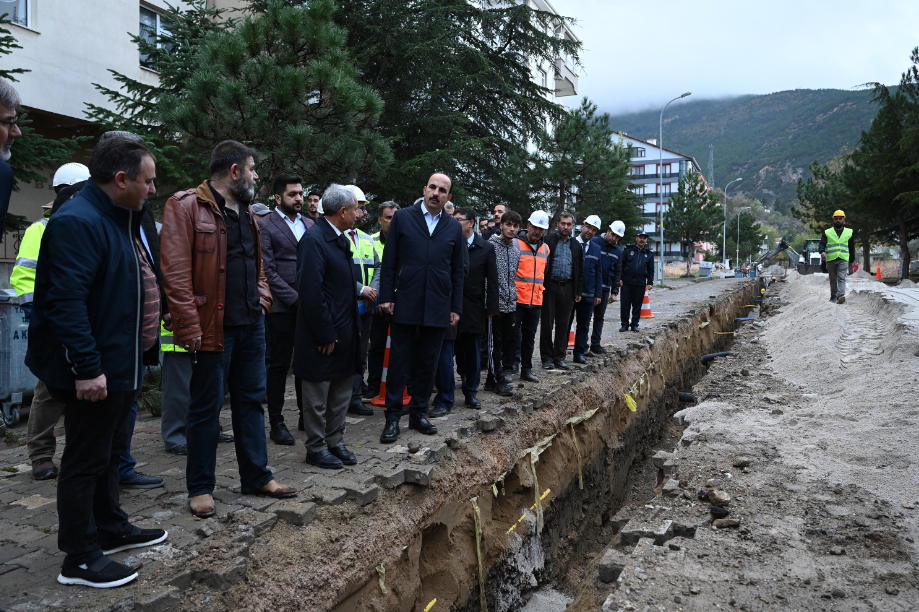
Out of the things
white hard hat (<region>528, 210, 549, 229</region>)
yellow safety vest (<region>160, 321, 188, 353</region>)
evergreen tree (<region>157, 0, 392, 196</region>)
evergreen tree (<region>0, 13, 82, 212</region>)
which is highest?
evergreen tree (<region>157, 0, 392, 196</region>)

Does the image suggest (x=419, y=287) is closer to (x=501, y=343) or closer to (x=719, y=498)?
(x=501, y=343)

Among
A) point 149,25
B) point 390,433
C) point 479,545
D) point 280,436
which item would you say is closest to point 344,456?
point 390,433

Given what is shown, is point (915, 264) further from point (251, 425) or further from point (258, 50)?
point (251, 425)

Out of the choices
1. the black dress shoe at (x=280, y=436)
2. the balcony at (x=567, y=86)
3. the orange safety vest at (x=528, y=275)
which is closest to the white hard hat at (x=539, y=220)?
the orange safety vest at (x=528, y=275)

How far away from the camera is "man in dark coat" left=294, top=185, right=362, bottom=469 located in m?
4.22

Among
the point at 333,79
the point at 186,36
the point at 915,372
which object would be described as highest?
the point at 186,36

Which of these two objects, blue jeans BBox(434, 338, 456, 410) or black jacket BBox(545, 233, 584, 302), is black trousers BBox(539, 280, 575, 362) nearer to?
black jacket BBox(545, 233, 584, 302)

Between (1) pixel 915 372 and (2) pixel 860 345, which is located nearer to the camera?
(1) pixel 915 372

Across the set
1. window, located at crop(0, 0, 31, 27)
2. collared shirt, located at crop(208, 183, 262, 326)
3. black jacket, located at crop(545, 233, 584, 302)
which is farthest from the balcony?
collared shirt, located at crop(208, 183, 262, 326)

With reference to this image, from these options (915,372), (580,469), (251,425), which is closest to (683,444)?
(580,469)

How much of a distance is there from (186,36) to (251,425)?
917 cm

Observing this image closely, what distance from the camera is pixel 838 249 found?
12.5 m

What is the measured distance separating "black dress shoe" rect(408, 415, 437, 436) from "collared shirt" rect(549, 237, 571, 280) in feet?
10.1

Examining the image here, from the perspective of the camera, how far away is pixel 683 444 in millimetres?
6387
